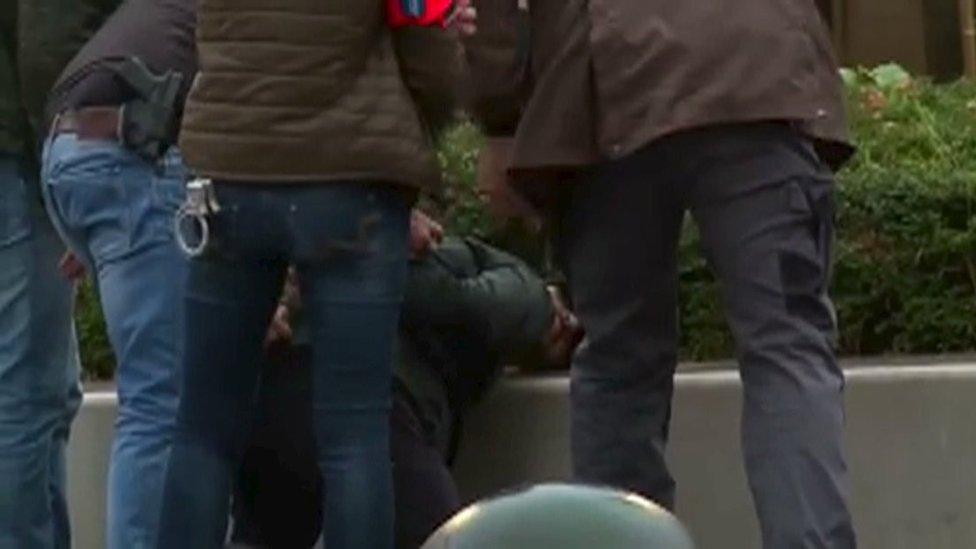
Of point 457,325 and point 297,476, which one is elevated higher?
point 457,325

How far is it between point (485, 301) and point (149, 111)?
0.92m

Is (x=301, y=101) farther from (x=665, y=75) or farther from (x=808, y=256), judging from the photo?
(x=808, y=256)

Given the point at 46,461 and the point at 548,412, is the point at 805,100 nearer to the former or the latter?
the point at 548,412

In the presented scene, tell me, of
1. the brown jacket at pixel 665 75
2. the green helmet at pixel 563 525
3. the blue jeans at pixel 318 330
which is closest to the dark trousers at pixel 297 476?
A: the blue jeans at pixel 318 330

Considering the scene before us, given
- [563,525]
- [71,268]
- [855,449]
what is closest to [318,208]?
[71,268]

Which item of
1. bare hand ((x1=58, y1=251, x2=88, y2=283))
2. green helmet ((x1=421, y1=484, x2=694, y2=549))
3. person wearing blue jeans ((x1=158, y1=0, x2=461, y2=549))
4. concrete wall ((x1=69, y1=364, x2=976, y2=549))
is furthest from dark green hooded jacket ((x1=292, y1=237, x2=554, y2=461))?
green helmet ((x1=421, y1=484, x2=694, y2=549))

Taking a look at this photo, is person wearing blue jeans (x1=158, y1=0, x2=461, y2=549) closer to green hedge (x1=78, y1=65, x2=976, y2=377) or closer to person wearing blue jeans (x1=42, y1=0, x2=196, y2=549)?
person wearing blue jeans (x1=42, y1=0, x2=196, y2=549)

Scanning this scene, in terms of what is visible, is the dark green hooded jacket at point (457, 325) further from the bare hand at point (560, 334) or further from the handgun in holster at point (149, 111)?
the handgun in holster at point (149, 111)

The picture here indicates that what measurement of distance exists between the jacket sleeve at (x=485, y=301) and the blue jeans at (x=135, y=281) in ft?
2.13

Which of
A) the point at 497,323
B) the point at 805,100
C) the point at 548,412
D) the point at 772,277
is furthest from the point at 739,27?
the point at 548,412

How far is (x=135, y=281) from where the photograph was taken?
4988 mm

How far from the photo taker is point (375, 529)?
4648 millimetres

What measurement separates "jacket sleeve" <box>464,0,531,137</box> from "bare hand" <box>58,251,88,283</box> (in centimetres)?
92

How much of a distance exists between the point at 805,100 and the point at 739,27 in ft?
0.59
